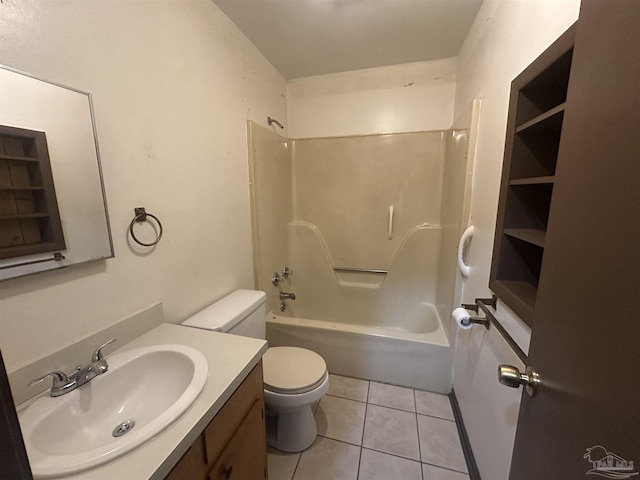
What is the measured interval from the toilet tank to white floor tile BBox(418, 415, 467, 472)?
1.14m

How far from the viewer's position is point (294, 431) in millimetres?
1464

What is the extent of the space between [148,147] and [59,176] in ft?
1.16

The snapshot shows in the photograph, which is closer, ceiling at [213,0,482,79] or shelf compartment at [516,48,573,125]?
shelf compartment at [516,48,573,125]

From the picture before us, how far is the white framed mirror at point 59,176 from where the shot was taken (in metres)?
0.68

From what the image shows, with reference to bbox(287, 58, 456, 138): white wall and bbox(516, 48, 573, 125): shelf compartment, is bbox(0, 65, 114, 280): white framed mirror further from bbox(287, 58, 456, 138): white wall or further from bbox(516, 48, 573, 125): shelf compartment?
bbox(287, 58, 456, 138): white wall

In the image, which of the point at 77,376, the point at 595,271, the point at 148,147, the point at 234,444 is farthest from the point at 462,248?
the point at 77,376

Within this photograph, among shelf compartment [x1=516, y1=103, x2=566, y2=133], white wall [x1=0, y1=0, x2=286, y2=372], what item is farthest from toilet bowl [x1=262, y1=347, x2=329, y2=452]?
shelf compartment [x1=516, y1=103, x2=566, y2=133]

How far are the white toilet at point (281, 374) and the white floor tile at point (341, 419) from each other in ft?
0.43

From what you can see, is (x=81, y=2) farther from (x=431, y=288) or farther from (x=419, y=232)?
(x=431, y=288)

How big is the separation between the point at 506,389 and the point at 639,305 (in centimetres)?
84

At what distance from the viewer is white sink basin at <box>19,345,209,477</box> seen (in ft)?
1.87

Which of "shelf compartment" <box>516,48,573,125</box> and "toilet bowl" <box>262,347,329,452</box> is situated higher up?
"shelf compartment" <box>516,48,573,125</box>

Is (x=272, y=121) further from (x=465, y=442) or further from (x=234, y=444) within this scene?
(x=465, y=442)

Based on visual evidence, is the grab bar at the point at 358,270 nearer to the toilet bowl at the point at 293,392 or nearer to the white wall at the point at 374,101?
the toilet bowl at the point at 293,392
